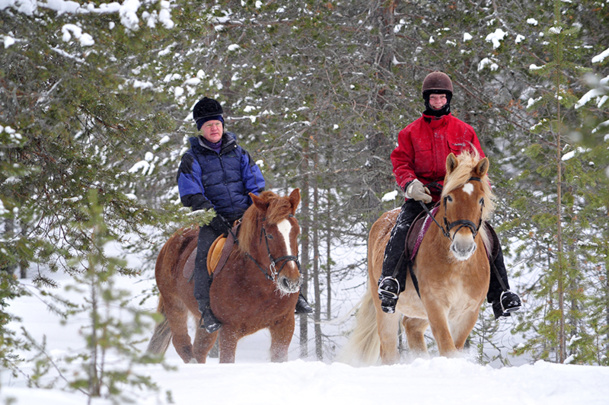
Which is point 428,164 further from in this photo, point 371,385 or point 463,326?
point 371,385

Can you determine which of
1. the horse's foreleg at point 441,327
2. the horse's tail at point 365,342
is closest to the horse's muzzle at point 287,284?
the horse's foreleg at point 441,327

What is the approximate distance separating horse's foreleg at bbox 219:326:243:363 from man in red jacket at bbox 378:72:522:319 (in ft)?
5.43

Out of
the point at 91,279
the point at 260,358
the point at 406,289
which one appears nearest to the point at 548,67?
the point at 406,289

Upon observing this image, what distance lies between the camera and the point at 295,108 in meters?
12.2

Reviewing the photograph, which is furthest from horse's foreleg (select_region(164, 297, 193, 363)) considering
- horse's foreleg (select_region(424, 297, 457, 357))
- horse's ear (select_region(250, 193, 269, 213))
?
horse's foreleg (select_region(424, 297, 457, 357))

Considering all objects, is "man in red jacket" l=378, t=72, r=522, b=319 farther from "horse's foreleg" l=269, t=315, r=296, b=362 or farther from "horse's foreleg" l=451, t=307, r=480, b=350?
"horse's foreleg" l=269, t=315, r=296, b=362

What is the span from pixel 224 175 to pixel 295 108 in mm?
5854

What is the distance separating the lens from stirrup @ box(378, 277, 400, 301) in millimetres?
5801

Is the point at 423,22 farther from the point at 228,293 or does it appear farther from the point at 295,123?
the point at 228,293

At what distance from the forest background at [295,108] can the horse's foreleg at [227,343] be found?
125 centimetres

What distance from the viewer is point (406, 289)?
620 cm

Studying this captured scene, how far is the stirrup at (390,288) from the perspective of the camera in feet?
19.0

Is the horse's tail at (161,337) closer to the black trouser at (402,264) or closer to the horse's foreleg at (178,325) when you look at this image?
the horse's foreleg at (178,325)

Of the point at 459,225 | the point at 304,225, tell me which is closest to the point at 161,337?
the point at 459,225
